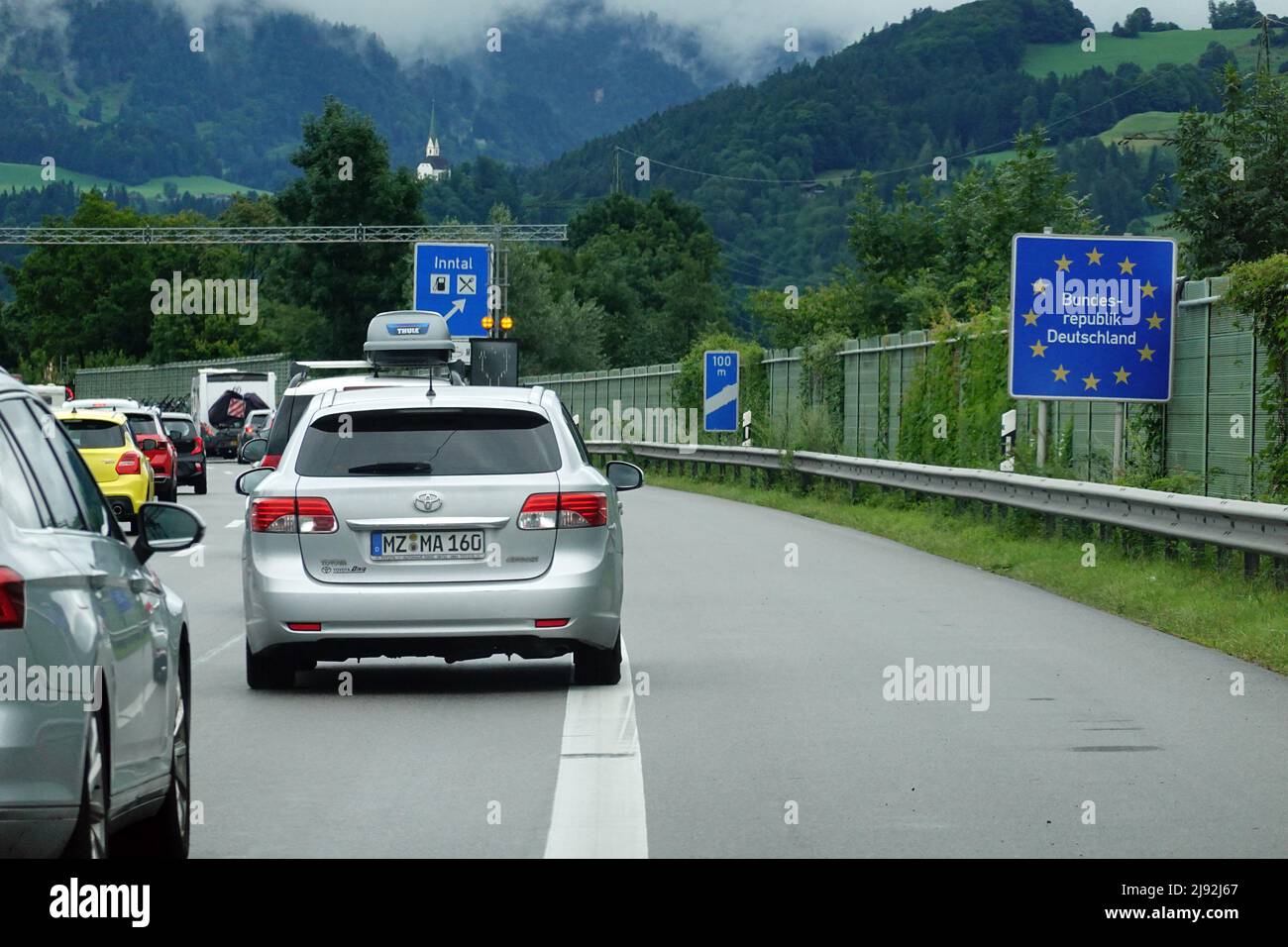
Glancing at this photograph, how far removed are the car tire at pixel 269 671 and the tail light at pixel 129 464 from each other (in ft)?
53.3

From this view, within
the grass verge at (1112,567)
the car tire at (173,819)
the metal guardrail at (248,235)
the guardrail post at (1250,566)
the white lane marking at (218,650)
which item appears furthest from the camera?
the metal guardrail at (248,235)

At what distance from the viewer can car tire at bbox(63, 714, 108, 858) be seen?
5336 mm

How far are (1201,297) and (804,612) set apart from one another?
297 inches

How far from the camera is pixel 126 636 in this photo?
6105 millimetres

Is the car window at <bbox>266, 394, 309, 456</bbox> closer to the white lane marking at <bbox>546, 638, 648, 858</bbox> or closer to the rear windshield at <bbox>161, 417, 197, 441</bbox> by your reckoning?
the white lane marking at <bbox>546, 638, 648, 858</bbox>

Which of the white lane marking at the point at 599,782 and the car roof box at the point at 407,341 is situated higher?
the car roof box at the point at 407,341

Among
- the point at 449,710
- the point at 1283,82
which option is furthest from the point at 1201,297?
the point at 1283,82

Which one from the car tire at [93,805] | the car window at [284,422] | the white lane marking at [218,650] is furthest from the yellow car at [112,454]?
the car tire at [93,805]

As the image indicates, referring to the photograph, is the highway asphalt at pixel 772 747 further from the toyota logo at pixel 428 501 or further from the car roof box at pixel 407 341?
the car roof box at pixel 407 341

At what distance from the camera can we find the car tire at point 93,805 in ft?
17.5

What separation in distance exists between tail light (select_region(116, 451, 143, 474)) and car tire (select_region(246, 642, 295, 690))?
16.2 metres

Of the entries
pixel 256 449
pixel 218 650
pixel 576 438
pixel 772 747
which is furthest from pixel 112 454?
pixel 772 747

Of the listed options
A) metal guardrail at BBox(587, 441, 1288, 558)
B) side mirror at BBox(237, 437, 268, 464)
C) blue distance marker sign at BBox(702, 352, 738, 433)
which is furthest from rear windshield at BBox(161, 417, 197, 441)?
side mirror at BBox(237, 437, 268, 464)

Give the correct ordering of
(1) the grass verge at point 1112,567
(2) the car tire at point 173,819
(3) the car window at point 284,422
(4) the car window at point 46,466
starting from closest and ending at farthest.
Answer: (4) the car window at point 46,466 < (2) the car tire at point 173,819 < (1) the grass verge at point 1112,567 < (3) the car window at point 284,422
